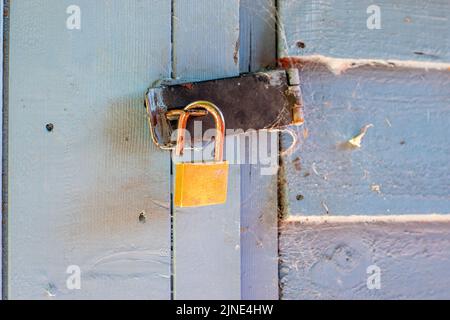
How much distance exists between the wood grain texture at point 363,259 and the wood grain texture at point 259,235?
0.02m

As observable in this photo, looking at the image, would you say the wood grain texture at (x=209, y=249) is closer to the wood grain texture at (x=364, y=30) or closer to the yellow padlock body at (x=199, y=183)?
the yellow padlock body at (x=199, y=183)

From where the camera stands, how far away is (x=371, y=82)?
0.80 metres

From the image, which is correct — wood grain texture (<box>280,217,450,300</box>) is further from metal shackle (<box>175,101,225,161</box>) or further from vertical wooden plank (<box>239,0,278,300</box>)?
metal shackle (<box>175,101,225,161</box>)

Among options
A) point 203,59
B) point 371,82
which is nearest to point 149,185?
point 203,59

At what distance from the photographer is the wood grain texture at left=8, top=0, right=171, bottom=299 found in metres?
0.68

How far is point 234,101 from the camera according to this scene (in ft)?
2.24

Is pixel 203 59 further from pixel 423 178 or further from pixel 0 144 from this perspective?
pixel 423 178

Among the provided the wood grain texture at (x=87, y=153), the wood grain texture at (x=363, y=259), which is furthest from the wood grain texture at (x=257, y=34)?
the wood grain texture at (x=363, y=259)

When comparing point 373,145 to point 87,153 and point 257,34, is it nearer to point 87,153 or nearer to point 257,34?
point 257,34

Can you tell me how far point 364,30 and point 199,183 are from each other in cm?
36

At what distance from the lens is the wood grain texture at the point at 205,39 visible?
0.71 m

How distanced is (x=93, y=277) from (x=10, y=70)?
29cm

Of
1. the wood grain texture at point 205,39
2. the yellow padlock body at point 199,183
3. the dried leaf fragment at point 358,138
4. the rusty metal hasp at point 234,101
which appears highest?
the wood grain texture at point 205,39
